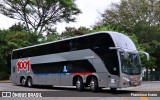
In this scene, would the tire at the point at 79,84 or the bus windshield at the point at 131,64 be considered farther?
the tire at the point at 79,84

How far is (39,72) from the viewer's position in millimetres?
29484

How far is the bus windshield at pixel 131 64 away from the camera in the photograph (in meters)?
21.9

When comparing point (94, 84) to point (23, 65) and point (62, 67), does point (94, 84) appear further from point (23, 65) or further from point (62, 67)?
point (23, 65)

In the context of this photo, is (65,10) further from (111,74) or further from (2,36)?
(111,74)

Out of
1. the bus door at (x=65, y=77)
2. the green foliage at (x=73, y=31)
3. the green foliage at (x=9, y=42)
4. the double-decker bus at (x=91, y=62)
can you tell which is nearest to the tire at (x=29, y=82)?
the double-decker bus at (x=91, y=62)

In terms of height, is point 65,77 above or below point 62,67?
below

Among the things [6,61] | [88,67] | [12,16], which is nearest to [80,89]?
[88,67]

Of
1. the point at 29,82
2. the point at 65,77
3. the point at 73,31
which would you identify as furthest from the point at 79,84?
the point at 73,31

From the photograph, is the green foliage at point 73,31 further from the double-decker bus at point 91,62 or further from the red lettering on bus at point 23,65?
the double-decker bus at point 91,62

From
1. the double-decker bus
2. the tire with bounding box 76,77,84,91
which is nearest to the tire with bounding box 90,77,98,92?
the double-decker bus

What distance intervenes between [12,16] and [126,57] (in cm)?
4025

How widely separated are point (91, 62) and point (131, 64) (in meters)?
2.60

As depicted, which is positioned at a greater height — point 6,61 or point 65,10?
point 65,10

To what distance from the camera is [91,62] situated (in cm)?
2342
